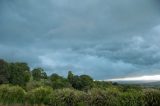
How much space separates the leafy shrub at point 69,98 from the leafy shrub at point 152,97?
16.4ft

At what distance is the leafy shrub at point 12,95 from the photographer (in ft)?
111

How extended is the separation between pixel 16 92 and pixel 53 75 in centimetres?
5795

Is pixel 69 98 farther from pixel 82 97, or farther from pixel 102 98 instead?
pixel 102 98

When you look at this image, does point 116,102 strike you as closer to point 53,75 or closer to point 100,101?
point 100,101

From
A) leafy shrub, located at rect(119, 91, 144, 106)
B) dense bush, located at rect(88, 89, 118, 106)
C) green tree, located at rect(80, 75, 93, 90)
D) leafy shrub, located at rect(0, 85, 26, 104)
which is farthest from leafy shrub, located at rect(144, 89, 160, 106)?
green tree, located at rect(80, 75, 93, 90)

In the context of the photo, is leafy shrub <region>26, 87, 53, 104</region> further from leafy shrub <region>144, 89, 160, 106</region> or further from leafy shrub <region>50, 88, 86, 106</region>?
leafy shrub <region>144, 89, 160, 106</region>

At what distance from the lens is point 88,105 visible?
26297 millimetres

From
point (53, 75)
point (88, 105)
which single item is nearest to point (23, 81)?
point (53, 75)

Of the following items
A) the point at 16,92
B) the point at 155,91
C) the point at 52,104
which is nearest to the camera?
the point at 155,91

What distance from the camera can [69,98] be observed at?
91.9ft

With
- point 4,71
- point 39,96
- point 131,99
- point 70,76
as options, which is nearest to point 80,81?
point 70,76

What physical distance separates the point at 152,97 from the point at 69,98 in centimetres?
682

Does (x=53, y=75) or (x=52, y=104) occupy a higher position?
(x=53, y=75)

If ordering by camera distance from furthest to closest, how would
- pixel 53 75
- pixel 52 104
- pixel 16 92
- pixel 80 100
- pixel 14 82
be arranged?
pixel 53 75 → pixel 14 82 → pixel 16 92 → pixel 52 104 → pixel 80 100
